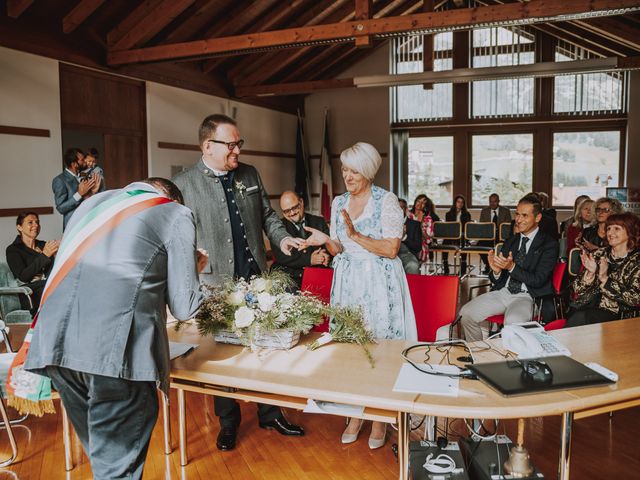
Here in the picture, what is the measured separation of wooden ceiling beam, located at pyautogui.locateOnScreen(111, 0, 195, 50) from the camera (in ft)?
27.5

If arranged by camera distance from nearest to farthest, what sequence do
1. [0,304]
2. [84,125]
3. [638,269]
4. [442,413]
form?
[442,413] < [638,269] < [0,304] < [84,125]

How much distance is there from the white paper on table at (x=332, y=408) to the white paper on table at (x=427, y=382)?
0.18 meters

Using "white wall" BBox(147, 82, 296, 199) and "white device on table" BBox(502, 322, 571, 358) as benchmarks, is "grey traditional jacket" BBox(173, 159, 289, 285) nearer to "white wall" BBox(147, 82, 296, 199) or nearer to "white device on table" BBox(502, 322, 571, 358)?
"white device on table" BBox(502, 322, 571, 358)

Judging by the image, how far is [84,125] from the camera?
8.58 m

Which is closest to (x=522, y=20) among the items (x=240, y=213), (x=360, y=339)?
(x=240, y=213)

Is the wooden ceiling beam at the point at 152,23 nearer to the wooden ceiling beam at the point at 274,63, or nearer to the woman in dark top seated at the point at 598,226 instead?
the wooden ceiling beam at the point at 274,63

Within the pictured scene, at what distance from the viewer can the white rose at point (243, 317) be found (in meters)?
2.54

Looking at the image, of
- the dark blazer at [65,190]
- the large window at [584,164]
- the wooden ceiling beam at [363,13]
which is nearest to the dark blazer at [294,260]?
the dark blazer at [65,190]

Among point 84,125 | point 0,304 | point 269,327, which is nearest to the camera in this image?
point 269,327

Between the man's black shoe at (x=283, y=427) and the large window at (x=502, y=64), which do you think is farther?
the large window at (x=502, y=64)

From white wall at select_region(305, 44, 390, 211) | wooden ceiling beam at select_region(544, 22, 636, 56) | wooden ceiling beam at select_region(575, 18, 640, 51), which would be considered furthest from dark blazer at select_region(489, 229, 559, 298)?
white wall at select_region(305, 44, 390, 211)

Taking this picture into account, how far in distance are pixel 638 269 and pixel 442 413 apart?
2838mm

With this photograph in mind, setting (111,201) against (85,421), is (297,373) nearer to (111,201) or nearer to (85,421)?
(85,421)

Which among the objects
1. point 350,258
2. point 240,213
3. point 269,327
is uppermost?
point 240,213
